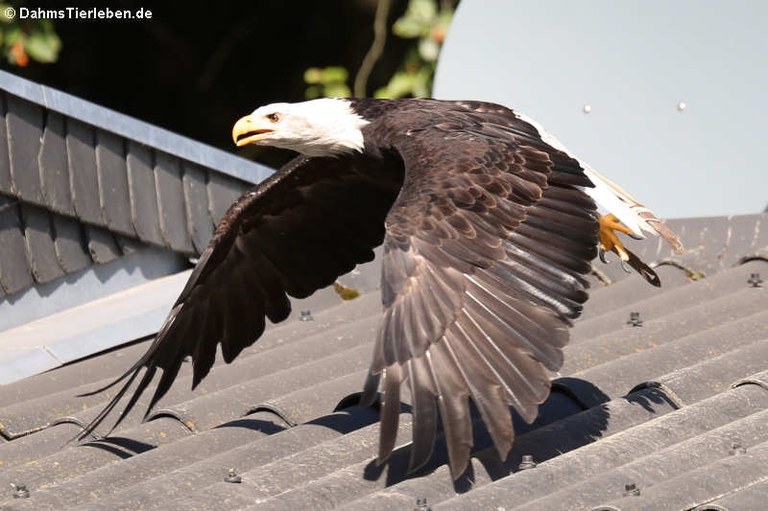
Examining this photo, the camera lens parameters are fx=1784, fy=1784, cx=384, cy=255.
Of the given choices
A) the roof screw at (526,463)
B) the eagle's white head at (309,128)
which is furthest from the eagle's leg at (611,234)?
the roof screw at (526,463)

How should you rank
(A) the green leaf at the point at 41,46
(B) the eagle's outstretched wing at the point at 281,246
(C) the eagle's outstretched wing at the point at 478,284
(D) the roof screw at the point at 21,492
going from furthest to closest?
(A) the green leaf at the point at 41,46 < (B) the eagle's outstretched wing at the point at 281,246 < (D) the roof screw at the point at 21,492 < (C) the eagle's outstretched wing at the point at 478,284

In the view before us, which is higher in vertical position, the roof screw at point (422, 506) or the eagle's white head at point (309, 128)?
the eagle's white head at point (309, 128)

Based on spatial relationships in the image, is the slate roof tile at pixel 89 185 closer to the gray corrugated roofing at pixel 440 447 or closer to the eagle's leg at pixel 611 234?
the gray corrugated roofing at pixel 440 447

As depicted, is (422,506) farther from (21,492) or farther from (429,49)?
(429,49)

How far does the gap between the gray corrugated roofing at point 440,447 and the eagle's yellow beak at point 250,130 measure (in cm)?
66

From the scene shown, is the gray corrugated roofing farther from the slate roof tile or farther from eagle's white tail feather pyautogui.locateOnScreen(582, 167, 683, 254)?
the slate roof tile

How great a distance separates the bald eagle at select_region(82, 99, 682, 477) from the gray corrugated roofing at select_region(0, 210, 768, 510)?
0.48ft

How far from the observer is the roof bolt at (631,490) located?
3.53m

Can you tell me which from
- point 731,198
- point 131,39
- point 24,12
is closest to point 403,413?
point 731,198

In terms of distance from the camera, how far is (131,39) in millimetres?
11477

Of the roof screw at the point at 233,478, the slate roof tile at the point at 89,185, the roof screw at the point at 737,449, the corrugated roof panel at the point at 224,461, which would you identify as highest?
the roof screw at the point at 737,449

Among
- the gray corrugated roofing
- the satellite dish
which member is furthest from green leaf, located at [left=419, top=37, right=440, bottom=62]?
the gray corrugated roofing

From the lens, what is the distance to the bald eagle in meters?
3.95

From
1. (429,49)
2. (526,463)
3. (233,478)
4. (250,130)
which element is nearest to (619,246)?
(250,130)
